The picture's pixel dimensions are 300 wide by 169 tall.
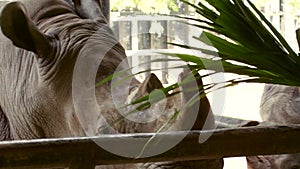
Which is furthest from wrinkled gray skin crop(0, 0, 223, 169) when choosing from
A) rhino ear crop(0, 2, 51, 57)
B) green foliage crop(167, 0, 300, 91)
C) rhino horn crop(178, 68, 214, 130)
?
green foliage crop(167, 0, 300, 91)

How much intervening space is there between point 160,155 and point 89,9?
4.10ft

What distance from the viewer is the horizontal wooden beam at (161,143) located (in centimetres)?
106

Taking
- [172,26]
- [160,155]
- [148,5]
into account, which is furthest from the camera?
[148,5]

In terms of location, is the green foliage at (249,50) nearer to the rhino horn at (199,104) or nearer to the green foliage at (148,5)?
the rhino horn at (199,104)

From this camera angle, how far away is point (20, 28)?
1.87 metres

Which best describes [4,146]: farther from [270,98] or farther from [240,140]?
[270,98]

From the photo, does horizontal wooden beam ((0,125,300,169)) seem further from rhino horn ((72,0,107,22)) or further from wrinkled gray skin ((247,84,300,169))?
rhino horn ((72,0,107,22))

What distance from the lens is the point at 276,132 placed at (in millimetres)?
1196

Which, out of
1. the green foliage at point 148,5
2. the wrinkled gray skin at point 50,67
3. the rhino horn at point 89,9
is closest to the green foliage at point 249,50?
the wrinkled gray skin at point 50,67

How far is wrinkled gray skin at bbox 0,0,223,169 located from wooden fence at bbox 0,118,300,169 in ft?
1.10

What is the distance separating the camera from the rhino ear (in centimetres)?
183

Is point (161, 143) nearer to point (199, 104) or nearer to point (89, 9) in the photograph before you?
point (199, 104)

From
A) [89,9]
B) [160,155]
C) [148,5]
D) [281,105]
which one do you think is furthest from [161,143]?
[148,5]

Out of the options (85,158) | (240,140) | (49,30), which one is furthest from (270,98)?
(85,158)
